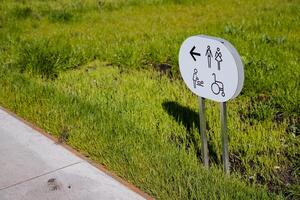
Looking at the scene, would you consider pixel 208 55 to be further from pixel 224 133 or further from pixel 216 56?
pixel 224 133

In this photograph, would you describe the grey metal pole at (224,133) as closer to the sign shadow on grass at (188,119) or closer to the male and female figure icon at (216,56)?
the male and female figure icon at (216,56)

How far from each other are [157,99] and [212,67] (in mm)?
2060

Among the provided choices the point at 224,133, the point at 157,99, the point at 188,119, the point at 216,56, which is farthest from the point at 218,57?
the point at 157,99

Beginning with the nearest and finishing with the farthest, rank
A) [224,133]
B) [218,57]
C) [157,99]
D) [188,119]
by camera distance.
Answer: [218,57] < [224,133] < [188,119] < [157,99]

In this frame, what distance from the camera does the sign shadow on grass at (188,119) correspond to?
3.94m

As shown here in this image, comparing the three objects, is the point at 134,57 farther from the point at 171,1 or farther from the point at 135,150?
the point at 171,1

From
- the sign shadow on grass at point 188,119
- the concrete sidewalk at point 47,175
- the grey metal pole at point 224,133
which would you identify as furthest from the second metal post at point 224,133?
the concrete sidewalk at point 47,175

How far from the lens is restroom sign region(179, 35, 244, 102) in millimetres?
2920

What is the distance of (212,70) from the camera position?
3.08m

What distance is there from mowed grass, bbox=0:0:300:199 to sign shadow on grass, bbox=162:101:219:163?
0.01m

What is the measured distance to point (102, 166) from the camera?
367 cm

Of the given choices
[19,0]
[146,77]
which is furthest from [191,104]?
[19,0]

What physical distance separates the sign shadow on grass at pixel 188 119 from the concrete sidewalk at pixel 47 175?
3.03 feet

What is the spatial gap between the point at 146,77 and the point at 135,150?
245cm
